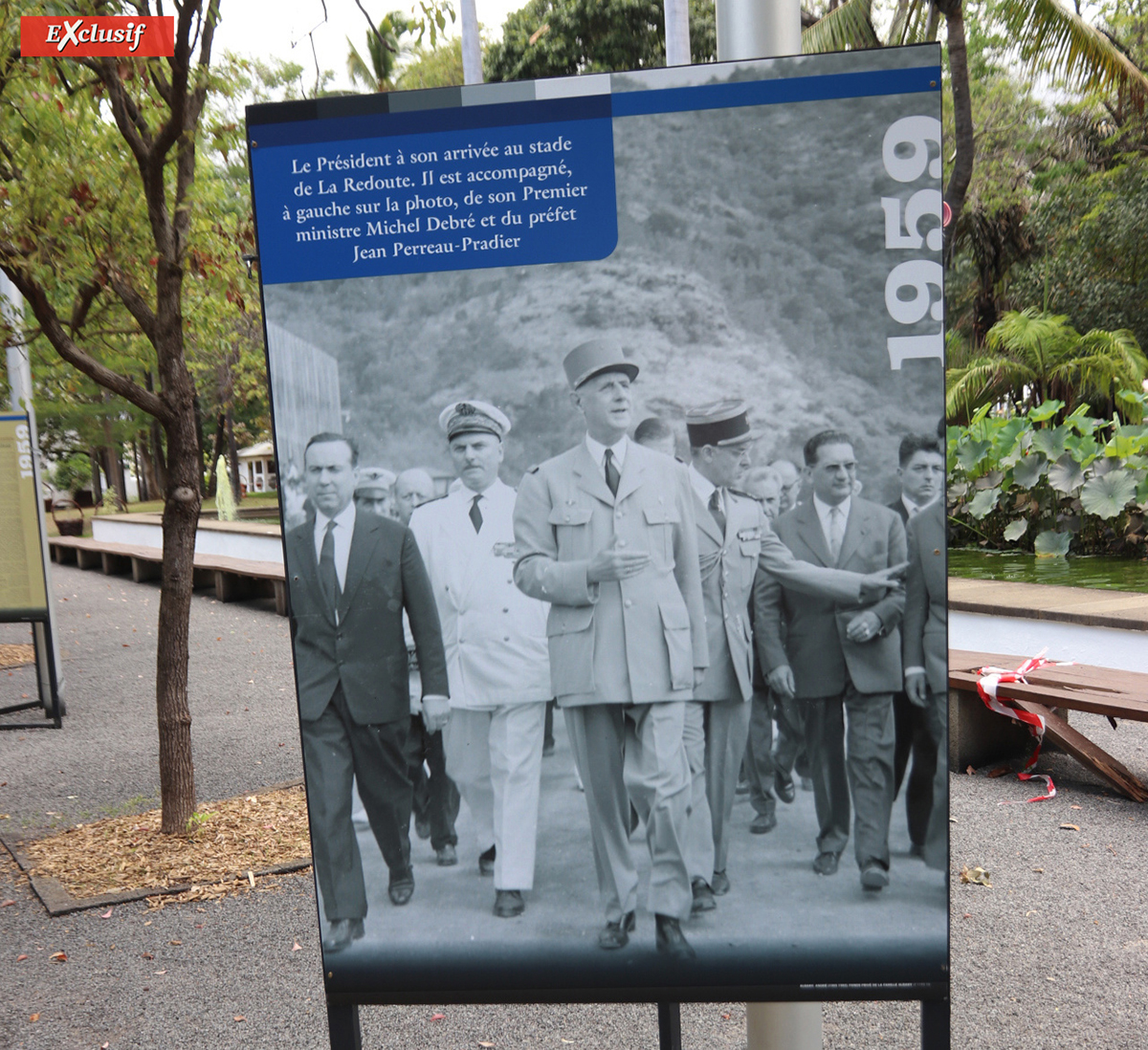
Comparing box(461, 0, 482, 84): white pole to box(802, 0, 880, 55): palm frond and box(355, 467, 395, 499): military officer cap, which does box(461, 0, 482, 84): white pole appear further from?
box(355, 467, 395, 499): military officer cap

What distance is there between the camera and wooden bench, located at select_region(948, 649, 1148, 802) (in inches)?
205

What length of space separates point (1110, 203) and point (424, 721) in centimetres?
2048

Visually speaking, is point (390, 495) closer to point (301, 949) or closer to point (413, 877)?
point (413, 877)

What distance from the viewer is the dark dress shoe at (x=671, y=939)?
6.24ft

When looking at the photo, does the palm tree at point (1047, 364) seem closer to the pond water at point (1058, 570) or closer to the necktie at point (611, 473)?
the pond water at point (1058, 570)

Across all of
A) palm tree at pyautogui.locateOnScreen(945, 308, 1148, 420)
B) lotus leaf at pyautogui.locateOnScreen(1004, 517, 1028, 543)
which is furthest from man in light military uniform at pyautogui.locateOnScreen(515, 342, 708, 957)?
palm tree at pyautogui.locateOnScreen(945, 308, 1148, 420)

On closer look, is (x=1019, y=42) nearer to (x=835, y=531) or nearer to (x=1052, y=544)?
(x=1052, y=544)

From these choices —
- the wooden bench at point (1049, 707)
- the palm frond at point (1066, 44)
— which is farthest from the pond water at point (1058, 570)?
the palm frond at point (1066, 44)

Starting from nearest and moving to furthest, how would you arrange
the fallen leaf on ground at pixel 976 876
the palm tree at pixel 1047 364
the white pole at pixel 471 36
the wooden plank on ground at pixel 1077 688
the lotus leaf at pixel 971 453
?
the fallen leaf on ground at pixel 976 876 → the wooden plank on ground at pixel 1077 688 → the lotus leaf at pixel 971 453 → the white pole at pixel 471 36 → the palm tree at pixel 1047 364

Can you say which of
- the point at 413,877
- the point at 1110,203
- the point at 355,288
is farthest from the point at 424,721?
the point at 1110,203

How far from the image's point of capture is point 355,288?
1.86 meters

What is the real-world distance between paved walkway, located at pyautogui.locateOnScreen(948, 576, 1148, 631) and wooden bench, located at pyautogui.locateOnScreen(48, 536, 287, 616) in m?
5.55

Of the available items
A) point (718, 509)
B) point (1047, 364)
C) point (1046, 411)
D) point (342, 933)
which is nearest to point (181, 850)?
point (342, 933)

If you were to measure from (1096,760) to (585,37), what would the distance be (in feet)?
73.7
